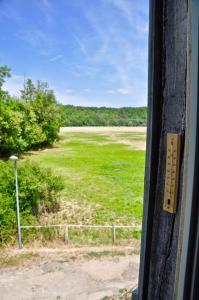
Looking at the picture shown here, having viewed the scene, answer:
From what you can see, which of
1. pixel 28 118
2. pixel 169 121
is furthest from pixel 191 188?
pixel 28 118

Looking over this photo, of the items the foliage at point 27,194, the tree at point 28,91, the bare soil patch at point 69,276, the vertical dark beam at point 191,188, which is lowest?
the bare soil patch at point 69,276

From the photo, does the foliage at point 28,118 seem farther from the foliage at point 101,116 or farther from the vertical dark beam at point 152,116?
the vertical dark beam at point 152,116

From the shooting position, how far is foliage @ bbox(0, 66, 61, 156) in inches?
316

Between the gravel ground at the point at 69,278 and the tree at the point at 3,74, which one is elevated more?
the tree at the point at 3,74

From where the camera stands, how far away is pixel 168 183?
0.54 meters

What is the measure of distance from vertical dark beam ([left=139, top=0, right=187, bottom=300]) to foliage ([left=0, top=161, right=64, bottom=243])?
11.0 ft

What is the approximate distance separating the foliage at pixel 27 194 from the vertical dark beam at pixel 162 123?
11.0ft

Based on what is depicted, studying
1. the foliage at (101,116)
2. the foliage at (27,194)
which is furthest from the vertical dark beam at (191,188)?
the foliage at (27,194)

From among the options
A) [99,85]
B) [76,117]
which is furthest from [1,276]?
[99,85]

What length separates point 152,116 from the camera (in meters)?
0.57

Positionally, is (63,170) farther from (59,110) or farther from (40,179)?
(40,179)

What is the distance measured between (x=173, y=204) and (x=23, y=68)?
25.9 feet

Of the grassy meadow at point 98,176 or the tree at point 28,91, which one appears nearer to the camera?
the grassy meadow at point 98,176

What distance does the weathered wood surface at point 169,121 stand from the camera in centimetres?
51
